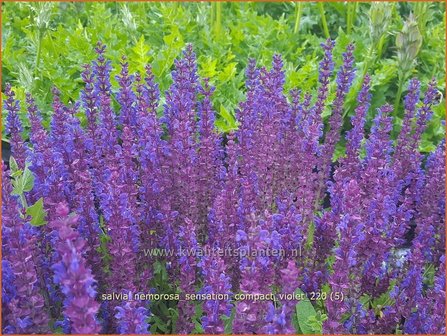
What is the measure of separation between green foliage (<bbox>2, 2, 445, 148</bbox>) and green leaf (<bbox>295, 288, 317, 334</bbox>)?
1.52 metres

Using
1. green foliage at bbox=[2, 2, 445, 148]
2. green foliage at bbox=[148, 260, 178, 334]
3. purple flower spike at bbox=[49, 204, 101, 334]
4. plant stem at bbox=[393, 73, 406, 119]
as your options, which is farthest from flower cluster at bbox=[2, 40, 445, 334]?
green foliage at bbox=[2, 2, 445, 148]

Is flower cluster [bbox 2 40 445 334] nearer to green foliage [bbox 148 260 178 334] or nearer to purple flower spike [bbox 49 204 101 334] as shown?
green foliage [bbox 148 260 178 334]

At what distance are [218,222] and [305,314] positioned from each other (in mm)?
538

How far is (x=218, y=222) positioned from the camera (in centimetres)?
279

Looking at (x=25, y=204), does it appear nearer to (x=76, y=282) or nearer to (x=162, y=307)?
(x=162, y=307)

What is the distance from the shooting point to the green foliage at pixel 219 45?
4273 millimetres

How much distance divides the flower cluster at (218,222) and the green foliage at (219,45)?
87 cm

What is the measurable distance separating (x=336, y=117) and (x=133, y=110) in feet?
3.69

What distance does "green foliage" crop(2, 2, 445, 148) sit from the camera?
4.27 m

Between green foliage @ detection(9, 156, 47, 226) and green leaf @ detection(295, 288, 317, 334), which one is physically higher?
green foliage @ detection(9, 156, 47, 226)

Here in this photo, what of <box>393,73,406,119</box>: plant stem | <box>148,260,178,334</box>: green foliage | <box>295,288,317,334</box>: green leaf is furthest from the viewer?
<box>393,73,406,119</box>: plant stem

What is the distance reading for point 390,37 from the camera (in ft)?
17.6

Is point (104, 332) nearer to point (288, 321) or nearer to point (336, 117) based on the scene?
point (288, 321)

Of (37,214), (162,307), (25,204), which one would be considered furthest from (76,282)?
(162,307)
